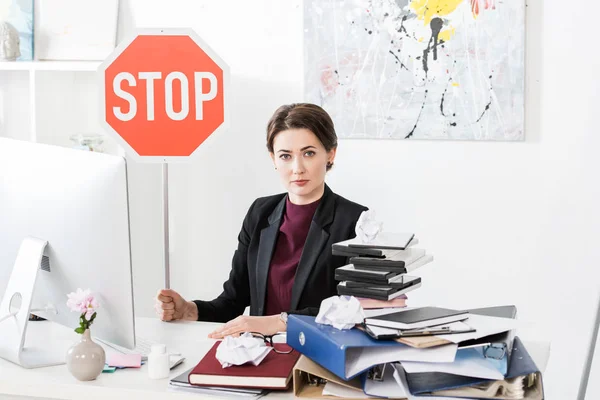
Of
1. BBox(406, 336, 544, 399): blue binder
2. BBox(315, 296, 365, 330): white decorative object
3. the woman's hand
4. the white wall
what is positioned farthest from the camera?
the white wall

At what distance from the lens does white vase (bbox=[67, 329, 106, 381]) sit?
5.28 ft

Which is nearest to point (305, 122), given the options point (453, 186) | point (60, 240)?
point (60, 240)

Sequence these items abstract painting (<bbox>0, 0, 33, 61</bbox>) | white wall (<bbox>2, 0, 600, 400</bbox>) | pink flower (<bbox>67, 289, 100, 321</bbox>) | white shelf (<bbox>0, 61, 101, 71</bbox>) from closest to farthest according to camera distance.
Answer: pink flower (<bbox>67, 289, 100, 321</bbox>) → white wall (<bbox>2, 0, 600, 400</bbox>) → white shelf (<bbox>0, 61, 101, 71</bbox>) → abstract painting (<bbox>0, 0, 33, 61</bbox>)

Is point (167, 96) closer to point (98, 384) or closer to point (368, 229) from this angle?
point (368, 229)

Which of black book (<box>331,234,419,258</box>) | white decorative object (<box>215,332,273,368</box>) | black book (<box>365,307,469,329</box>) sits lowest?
white decorative object (<box>215,332,273,368</box>)

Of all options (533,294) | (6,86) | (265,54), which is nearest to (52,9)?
(6,86)

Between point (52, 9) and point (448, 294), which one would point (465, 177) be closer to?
point (448, 294)

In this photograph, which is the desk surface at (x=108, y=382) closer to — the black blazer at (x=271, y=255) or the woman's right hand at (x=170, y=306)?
the woman's right hand at (x=170, y=306)

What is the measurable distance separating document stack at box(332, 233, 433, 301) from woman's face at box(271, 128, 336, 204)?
1.91 feet

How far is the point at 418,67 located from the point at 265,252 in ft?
3.72

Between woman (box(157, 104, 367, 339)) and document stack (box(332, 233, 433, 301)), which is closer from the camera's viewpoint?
document stack (box(332, 233, 433, 301))

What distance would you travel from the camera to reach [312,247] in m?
2.31

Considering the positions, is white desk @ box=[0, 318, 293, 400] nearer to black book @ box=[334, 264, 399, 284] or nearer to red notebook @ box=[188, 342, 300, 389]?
red notebook @ box=[188, 342, 300, 389]

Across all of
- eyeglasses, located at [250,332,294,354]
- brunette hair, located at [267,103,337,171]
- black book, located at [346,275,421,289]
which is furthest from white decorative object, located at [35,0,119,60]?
black book, located at [346,275,421,289]
